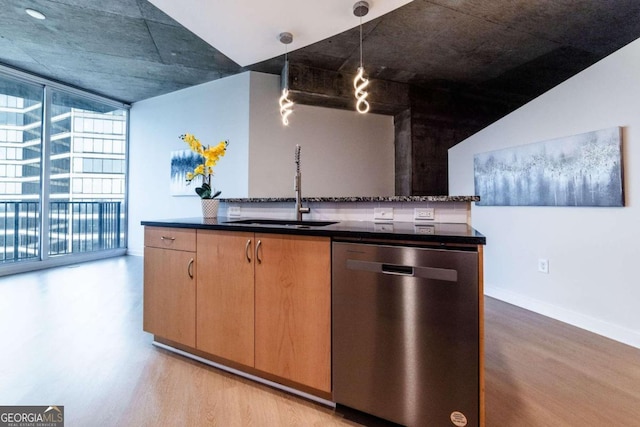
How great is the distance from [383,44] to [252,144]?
87.0 inches

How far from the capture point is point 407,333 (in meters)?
1.24

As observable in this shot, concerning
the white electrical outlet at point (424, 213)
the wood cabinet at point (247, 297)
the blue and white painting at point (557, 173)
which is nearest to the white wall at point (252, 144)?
the blue and white painting at point (557, 173)

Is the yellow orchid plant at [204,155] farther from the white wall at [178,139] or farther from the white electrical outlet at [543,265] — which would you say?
the white electrical outlet at [543,265]

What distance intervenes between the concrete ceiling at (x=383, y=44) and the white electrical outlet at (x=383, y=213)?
5.81 ft

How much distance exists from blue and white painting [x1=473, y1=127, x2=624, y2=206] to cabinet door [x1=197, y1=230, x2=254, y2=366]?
2.90 meters

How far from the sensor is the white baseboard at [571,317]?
2273 millimetres

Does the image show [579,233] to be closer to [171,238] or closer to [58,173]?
[171,238]

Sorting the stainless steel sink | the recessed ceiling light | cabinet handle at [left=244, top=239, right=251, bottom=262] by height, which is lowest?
cabinet handle at [left=244, top=239, right=251, bottom=262]

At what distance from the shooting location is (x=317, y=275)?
145cm

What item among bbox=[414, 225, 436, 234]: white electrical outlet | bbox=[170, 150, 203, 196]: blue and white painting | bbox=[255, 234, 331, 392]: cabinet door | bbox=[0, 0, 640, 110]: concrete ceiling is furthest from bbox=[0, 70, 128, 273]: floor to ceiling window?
bbox=[414, 225, 436, 234]: white electrical outlet

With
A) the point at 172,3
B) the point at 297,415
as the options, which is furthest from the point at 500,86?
the point at 297,415

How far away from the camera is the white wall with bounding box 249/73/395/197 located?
4.38 meters

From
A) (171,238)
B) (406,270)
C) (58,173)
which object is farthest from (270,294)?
(58,173)

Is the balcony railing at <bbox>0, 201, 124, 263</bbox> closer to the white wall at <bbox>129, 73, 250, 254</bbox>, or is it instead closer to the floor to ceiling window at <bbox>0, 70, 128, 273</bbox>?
the floor to ceiling window at <bbox>0, 70, 128, 273</bbox>
